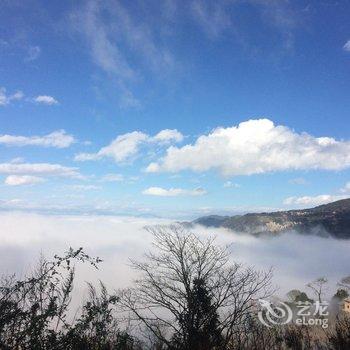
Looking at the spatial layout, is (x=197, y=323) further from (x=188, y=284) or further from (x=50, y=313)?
(x=50, y=313)

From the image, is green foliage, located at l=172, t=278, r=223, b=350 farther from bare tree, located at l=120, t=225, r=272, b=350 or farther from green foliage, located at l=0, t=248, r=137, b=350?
green foliage, located at l=0, t=248, r=137, b=350

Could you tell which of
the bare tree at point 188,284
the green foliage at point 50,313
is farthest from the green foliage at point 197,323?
Answer: the green foliage at point 50,313

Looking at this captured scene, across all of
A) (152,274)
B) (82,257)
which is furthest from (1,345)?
(152,274)

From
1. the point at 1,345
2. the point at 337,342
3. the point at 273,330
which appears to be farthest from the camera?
the point at 273,330

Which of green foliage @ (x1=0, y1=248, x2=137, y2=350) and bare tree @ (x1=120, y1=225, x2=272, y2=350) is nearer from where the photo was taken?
green foliage @ (x1=0, y1=248, x2=137, y2=350)

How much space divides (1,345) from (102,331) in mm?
10261

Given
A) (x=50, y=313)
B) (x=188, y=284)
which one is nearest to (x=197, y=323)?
(x=188, y=284)

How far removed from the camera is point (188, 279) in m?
23.3

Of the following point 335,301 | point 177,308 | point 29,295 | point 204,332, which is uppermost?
point 29,295

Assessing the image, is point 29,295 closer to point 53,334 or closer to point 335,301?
point 53,334

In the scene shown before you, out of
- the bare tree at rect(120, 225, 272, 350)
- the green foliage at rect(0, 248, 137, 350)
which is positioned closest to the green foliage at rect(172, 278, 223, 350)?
the bare tree at rect(120, 225, 272, 350)

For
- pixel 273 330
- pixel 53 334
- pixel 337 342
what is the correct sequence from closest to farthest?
pixel 53 334, pixel 337 342, pixel 273 330

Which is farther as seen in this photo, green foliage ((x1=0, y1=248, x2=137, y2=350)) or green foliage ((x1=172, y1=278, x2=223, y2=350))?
green foliage ((x1=172, y1=278, x2=223, y2=350))

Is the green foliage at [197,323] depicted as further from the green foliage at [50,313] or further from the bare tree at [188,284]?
the green foliage at [50,313]
